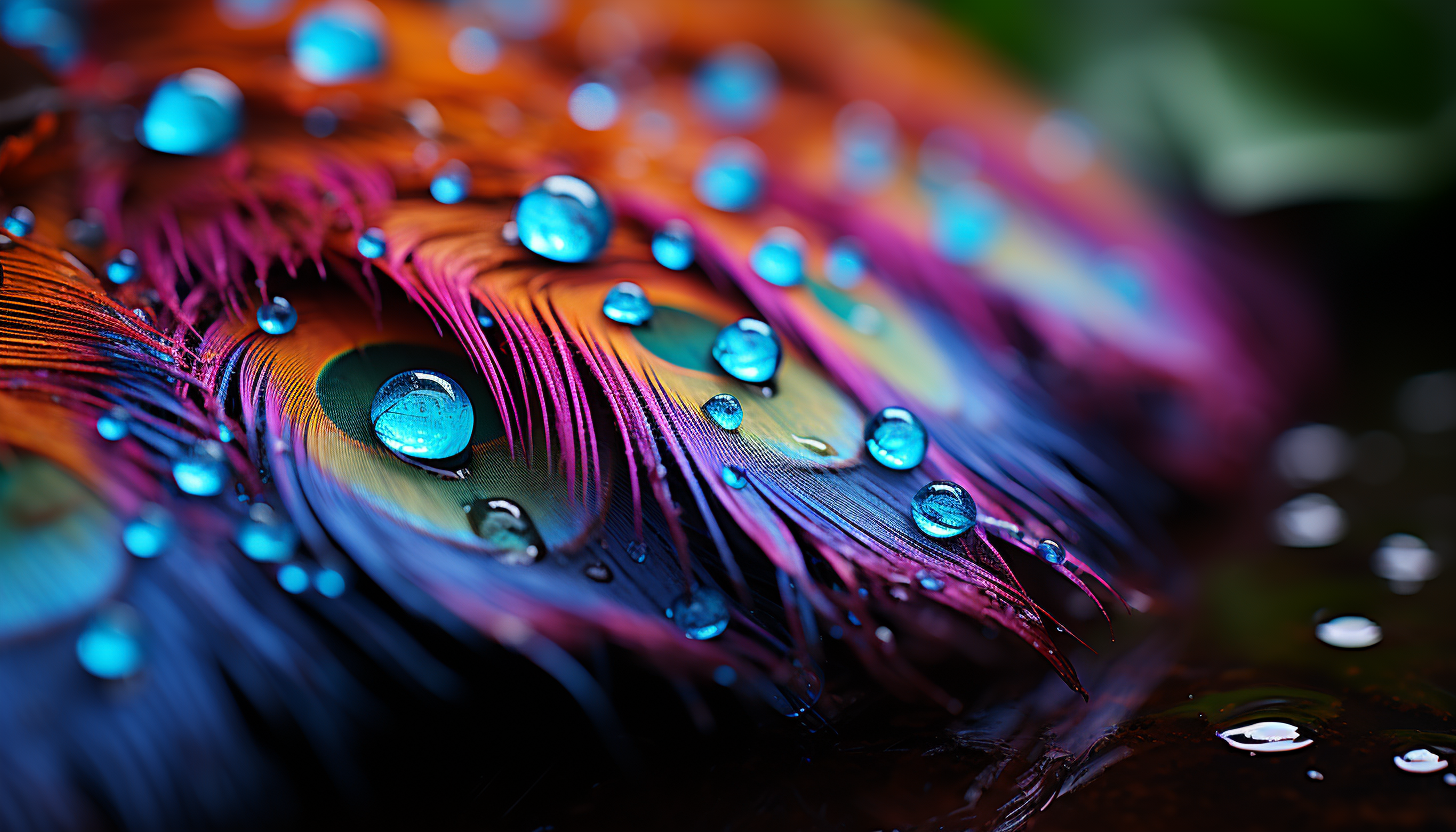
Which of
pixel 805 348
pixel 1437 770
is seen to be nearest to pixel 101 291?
pixel 805 348

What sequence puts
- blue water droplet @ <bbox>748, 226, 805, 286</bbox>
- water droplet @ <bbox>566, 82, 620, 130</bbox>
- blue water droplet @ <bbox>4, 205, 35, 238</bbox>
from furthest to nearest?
water droplet @ <bbox>566, 82, 620, 130</bbox>, blue water droplet @ <bbox>748, 226, 805, 286</bbox>, blue water droplet @ <bbox>4, 205, 35, 238</bbox>

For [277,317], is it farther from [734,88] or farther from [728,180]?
[734,88]

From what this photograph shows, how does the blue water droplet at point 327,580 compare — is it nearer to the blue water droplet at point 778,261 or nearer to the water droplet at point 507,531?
the water droplet at point 507,531

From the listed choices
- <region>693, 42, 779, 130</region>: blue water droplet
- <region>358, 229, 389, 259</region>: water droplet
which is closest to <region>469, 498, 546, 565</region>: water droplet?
<region>358, 229, 389, 259</region>: water droplet

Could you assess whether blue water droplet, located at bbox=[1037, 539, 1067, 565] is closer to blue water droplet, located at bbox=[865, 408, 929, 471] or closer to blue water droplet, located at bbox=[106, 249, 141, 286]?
blue water droplet, located at bbox=[865, 408, 929, 471]

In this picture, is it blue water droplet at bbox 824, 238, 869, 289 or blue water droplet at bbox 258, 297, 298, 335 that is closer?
blue water droplet at bbox 258, 297, 298, 335

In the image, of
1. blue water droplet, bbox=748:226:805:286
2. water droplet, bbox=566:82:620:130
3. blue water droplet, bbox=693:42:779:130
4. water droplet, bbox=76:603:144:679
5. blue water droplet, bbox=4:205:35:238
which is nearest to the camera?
water droplet, bbox=76:603:144:679

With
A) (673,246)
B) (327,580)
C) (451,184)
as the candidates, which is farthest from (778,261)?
(327,580)
